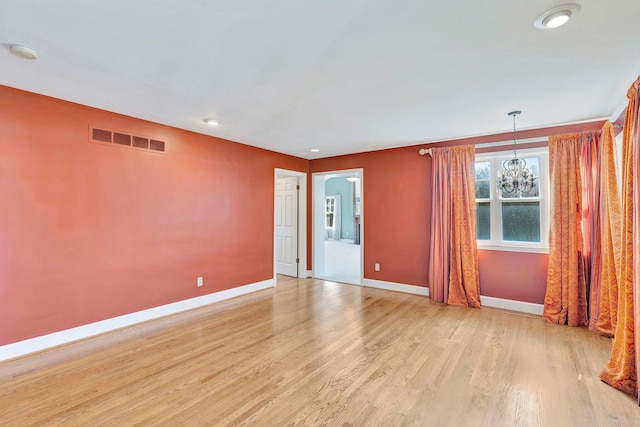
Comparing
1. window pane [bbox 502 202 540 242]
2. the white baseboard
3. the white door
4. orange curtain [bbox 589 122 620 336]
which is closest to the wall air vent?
the white baseboard

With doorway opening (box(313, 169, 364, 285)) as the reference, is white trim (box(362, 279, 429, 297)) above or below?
below

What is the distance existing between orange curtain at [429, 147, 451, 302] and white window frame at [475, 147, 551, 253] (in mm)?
446

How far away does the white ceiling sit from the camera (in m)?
1.65

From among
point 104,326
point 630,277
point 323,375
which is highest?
point 630,277

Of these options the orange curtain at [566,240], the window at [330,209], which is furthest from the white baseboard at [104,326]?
the window at [330,209]

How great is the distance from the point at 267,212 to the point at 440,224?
2.83 metres

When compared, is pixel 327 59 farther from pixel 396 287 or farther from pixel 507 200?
pixel 396 287

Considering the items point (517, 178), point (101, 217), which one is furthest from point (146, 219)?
point (517, 178)

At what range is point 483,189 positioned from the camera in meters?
4.29

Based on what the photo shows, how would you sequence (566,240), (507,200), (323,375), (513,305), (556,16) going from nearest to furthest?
(556,16)
(323,375)
(566,240)
(513,305)
(507,200)

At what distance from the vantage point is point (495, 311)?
3949 mm

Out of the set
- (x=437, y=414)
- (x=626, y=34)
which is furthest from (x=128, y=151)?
(x=626, y=34)

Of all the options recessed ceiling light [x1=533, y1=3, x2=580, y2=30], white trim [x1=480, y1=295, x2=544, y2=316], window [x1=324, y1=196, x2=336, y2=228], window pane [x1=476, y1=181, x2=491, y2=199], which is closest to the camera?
recessed ceiling light [x1=533, y1=3, x2=580, y2=30]

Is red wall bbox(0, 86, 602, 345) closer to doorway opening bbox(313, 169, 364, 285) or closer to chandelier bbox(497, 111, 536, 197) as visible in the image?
doorway opening bbox(313, 169, 364, 285)
